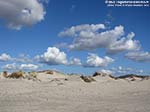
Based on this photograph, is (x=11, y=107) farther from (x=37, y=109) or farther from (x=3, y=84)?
(x=3, y=84)

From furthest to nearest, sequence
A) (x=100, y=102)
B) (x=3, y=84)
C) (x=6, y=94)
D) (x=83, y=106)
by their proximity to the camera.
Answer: (x=3, y=84)
(x=6, y=94)
(x=100, y=102)
(x=83, y=106)

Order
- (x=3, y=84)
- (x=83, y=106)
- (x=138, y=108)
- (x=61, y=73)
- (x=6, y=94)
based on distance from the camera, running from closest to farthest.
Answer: (x=138, y=108)
(x=83, y=106)
(x=6, y=94)
(x=3, y=84)
(x=61, y=73)

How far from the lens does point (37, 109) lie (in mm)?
12523

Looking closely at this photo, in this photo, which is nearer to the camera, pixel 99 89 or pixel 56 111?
pixel 56 111

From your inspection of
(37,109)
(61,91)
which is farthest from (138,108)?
(61,91)

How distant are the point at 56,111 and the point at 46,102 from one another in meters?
2.15

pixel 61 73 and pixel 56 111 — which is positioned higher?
pixel 61 73

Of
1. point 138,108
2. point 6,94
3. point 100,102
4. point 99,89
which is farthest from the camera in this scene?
point 99,89

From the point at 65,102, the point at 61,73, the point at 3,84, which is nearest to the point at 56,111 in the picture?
the point at 65,102

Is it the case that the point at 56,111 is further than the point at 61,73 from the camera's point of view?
No

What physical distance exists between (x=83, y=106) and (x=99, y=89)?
6.01 metres

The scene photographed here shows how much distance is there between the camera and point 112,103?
13.4 metres

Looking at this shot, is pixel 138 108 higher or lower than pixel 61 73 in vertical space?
lower

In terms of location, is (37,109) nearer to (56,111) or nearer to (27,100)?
(56,111)
